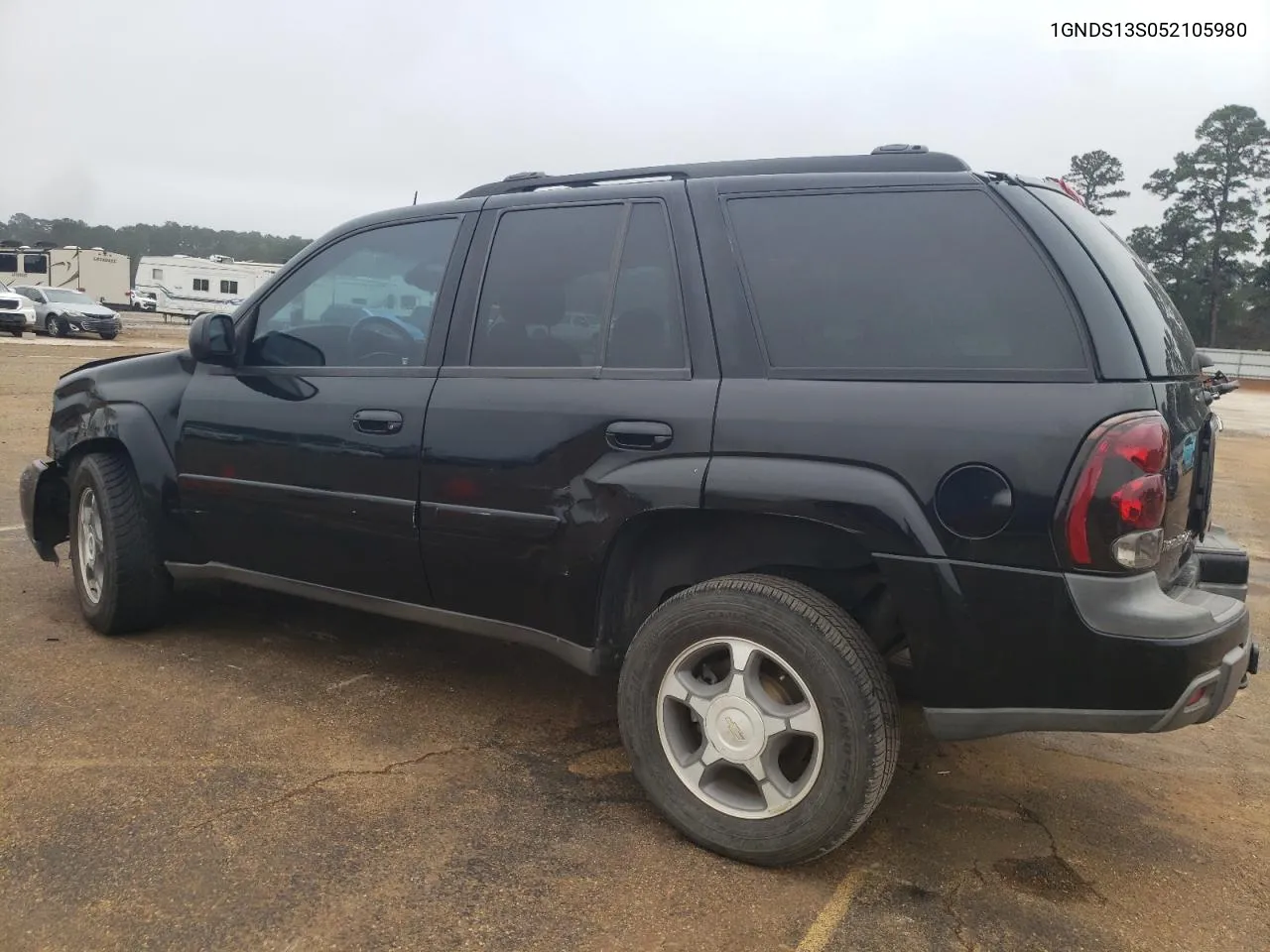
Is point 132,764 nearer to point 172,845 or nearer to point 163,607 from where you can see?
point 172,845

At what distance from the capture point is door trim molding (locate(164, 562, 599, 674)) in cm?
320

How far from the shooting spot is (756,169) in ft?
10.3

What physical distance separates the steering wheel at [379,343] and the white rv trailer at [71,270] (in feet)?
131

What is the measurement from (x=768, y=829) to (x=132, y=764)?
6.33 feet

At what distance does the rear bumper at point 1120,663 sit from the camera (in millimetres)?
2371

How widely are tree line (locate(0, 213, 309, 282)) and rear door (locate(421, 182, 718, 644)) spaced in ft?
303

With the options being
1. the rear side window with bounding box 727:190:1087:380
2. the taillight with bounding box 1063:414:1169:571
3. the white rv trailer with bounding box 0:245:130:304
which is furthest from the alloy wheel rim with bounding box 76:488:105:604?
the white rv trailer with bounding box 0:245:130:304

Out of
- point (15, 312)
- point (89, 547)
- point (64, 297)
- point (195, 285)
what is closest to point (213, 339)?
point (89, 547)

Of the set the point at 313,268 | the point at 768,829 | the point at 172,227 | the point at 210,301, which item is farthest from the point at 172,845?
the point at 172,227

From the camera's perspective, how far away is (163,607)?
4.39m

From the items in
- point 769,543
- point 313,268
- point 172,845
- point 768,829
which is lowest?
point 172,845

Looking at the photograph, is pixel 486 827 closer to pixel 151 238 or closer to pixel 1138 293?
pixel 1138 293

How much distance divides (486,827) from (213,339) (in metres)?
2.15

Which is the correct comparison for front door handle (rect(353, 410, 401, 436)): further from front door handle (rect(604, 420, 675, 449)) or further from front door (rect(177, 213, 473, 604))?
front door handle (rect(604, 420, 675, 449))
